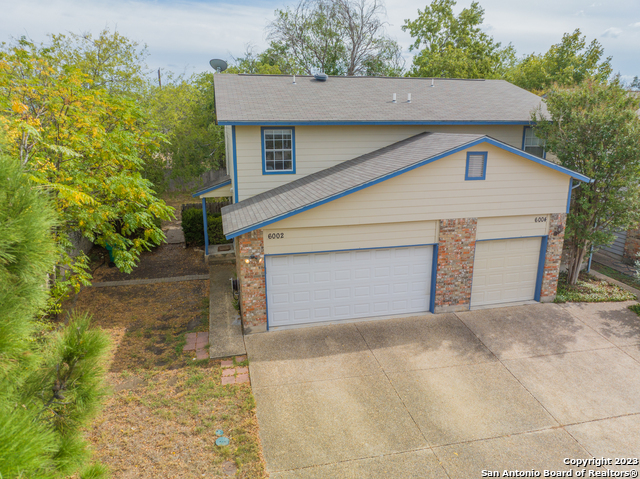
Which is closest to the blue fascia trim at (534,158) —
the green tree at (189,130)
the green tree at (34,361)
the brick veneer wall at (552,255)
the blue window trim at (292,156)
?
the brick veneer wall at (552,255)

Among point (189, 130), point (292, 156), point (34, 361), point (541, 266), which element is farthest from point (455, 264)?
point (189, 130)

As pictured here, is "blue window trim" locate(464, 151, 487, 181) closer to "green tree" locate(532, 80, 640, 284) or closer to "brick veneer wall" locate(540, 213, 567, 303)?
"brick veneer wall" locate(540, 213, 567, 303)

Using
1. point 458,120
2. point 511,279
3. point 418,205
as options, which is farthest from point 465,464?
point 458,120

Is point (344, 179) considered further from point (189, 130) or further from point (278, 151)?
point (189, 130)

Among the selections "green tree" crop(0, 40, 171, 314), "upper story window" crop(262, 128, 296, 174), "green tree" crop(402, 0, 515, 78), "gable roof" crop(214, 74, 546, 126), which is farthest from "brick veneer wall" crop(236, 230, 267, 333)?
"green tree" crop(402, 0, 515, 78)

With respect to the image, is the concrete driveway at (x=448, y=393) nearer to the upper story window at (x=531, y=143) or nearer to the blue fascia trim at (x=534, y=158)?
the blue fascia trim at (x=534, y=158)

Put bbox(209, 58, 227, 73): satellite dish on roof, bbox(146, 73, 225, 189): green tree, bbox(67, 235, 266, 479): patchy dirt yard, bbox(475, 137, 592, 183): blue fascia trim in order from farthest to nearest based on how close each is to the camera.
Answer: bbox(209, 58, 227, 73): satellite dish on roof, bbox(146, 73, 225, 189): green tree, bbox(475, 137, 592, 183): blue fascia trim, bbox(67, 235, 266, 479): patchy dirt yard

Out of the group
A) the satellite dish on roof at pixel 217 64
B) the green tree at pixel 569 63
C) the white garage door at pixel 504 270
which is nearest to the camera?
the white garage door at pixel 504 270
